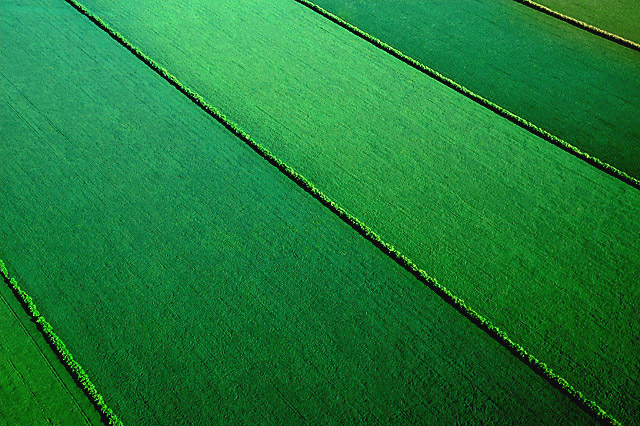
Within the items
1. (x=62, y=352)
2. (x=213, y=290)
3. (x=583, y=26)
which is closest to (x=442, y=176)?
(x=213, y=290)

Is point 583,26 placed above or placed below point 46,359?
above

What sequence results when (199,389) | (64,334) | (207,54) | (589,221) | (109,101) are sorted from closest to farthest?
(199,389), (64,334), (589,221), (109,101), (207,54)

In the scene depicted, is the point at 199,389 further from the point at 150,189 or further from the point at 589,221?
the point at 589,221

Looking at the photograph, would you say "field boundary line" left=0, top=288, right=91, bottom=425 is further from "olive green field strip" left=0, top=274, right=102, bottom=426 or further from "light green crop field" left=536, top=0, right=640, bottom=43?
"light green crop field" left=536, top=0, right=640, bottom=43

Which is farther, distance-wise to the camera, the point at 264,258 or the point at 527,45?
the point at 527,45

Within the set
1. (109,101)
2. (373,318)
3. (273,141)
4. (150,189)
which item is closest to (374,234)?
(373,318)

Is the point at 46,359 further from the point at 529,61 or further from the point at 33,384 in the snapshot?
the point at 529,61

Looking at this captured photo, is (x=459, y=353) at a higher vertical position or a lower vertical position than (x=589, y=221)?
lower
